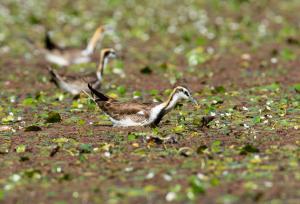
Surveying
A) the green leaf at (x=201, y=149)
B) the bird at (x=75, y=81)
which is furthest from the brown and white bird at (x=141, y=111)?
the bird at (x=75, y=81)

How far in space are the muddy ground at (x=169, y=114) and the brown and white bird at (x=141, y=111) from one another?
236 mm

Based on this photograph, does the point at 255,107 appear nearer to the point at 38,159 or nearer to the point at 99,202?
the point at 38,159

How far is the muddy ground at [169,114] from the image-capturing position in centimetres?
1161

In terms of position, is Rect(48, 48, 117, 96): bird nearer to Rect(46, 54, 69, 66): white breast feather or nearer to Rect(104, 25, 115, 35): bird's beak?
Rect(46, 54, 69, 66): white breast feather

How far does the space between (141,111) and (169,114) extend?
1898mm

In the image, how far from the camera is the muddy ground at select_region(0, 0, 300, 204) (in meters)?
11.6

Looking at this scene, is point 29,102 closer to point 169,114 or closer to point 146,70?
point 169,114

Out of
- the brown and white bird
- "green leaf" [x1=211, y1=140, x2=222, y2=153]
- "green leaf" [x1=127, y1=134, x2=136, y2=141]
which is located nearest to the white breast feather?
the brown and white bird

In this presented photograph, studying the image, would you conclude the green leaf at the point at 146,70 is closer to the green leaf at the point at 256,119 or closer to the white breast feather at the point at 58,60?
the white breast feather at the point at 58,60

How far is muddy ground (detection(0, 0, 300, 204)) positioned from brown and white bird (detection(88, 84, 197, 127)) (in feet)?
0.78

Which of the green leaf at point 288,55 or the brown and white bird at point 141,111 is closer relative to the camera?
the brown and white bird at point 141,111

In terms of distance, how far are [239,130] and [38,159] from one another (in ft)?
13.4

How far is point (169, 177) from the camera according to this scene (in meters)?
11.8

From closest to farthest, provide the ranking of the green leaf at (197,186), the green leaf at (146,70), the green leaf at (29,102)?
the green leaf at (197,186) < the green leaf at (29,102) < the green leaf at (146,70)
